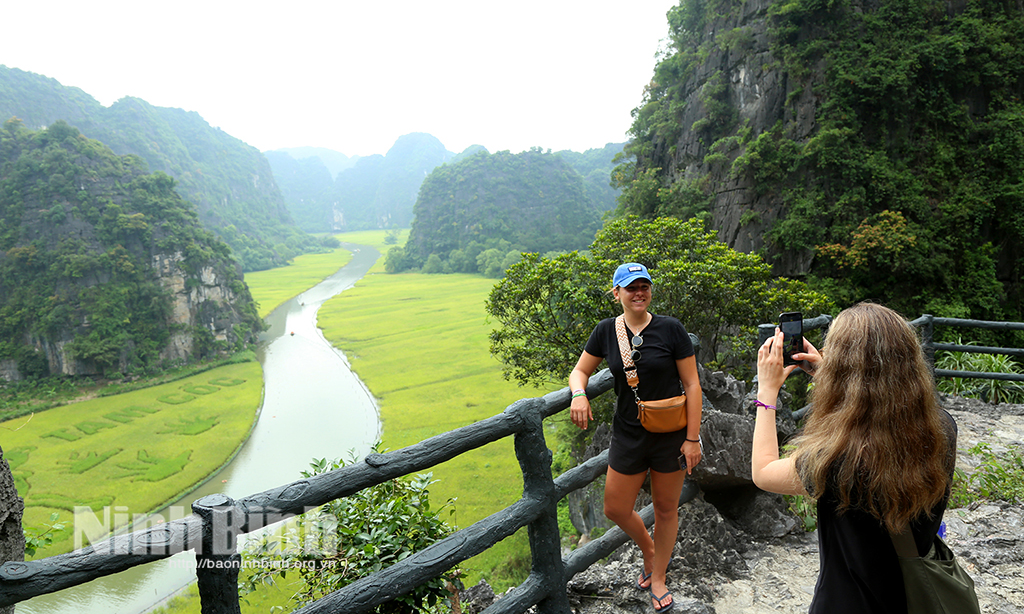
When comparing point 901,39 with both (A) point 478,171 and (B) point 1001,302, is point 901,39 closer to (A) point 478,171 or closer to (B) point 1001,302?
(B) point 1001,302

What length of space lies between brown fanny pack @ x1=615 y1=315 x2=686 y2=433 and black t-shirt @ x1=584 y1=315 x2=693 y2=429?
0.02 metres

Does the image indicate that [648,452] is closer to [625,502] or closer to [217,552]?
[625,502]

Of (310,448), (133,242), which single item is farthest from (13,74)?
(310,448)

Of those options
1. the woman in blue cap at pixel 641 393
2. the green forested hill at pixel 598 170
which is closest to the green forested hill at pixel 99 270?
the woman in blue cap at pixel 641 393

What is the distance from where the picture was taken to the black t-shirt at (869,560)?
45.1 inches

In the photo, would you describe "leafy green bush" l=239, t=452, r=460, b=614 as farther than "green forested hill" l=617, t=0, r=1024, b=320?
No

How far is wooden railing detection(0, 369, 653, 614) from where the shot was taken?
3.93ft

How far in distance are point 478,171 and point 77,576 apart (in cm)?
8356

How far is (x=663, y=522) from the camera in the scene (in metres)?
2.25

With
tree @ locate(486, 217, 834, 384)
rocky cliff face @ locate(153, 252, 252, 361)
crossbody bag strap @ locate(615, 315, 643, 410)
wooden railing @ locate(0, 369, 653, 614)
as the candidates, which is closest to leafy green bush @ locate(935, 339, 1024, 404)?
tree @ locate(486, 217, 834, 384)

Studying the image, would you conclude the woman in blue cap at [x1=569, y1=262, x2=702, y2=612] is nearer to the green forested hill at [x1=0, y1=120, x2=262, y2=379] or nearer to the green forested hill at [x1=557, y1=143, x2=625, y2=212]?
the green forested hill at [x1=0, y1=120, x2=262, y2=379]

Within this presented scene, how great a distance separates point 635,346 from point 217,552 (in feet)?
4.97

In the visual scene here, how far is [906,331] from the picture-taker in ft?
3.85

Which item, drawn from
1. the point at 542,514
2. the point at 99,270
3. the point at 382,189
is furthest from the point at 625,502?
the point at 382,189
